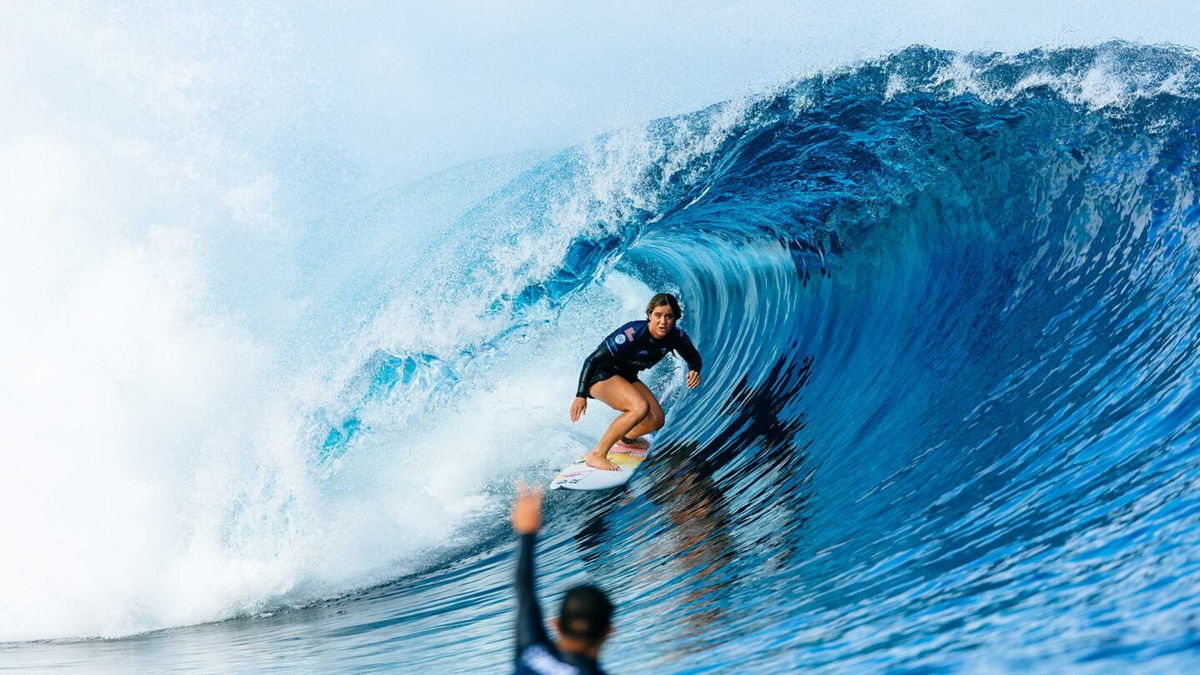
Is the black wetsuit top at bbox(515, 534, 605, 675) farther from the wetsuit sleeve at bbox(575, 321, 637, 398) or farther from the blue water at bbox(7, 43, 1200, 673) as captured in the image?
the wetsuit sleeve at bbox(575, 321, 637, 398)

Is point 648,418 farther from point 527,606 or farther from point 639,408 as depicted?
point 527,606

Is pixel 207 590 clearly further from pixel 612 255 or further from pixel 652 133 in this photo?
pixel 652 133

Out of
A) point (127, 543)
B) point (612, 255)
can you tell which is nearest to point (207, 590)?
point (127, 543)

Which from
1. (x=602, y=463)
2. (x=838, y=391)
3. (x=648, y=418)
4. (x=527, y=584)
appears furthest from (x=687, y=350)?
(x=527, y=584)

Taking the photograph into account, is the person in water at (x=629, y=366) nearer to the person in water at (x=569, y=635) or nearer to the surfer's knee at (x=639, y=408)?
the surfer's knee at (x=639, y=408)

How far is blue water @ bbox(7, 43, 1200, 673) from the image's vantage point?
3572 millimetres

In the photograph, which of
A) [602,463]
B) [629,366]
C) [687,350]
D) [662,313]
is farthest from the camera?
[602,463]

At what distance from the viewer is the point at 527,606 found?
7.89ft

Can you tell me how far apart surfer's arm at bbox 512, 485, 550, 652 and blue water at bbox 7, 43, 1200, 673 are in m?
Answer: 1.19

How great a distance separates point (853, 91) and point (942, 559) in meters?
6.03

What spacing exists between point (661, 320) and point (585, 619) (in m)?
4.22

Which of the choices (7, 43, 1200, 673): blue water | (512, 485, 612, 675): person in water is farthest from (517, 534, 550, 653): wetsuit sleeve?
(7, 43, 1200, 673): blue water

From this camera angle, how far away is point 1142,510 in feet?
12.1

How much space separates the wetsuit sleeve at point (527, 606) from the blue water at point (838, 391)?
3.90 feet
